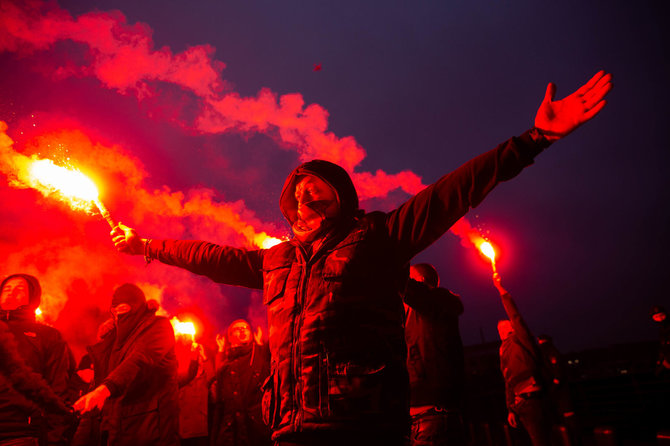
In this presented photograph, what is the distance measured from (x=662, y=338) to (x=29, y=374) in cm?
1352

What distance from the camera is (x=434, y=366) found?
4082 mm

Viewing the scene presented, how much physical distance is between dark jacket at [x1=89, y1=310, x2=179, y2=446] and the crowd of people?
0.05ft

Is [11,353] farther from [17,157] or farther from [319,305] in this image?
[319,305]

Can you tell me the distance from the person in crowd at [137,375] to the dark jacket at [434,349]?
3.20 m

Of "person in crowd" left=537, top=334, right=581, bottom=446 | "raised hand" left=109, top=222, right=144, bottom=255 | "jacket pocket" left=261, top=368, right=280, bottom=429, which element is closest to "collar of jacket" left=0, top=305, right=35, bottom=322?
"raised hand" left=109, top=222, right=144, bottom=255

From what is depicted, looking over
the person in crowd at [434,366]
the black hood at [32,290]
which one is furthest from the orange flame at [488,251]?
the black hood at [32,290]

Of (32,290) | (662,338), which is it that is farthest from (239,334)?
(662,338)

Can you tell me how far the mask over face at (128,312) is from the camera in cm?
521

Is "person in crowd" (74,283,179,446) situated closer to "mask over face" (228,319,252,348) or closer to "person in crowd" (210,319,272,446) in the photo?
"person in crowd" (210,319,272,446)

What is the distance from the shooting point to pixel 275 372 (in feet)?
7.22

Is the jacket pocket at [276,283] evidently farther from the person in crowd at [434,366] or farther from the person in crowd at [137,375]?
the person in crowd at [137,375]

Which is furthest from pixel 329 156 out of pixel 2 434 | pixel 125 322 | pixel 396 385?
pixel 396 385

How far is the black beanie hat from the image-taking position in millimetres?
5465

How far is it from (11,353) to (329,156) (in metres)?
15.0
